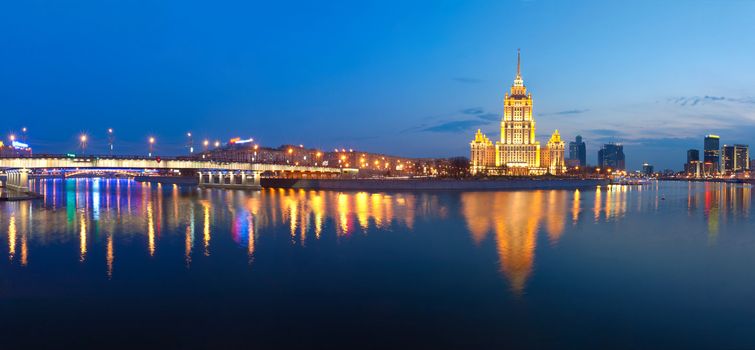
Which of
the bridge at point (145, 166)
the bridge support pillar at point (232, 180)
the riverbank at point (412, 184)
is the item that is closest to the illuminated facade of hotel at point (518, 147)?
the riverbank at point (412, 184)

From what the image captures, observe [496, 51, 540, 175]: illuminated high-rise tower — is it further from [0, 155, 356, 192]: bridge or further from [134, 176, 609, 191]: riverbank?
[0, 155, 356, 192]: bridge

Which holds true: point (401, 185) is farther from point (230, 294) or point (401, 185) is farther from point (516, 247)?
point (230, 294)

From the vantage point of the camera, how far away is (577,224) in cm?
3494

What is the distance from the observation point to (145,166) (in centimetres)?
7244

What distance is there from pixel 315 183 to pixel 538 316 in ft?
256

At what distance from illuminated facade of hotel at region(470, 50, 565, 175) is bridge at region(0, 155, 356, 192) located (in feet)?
249

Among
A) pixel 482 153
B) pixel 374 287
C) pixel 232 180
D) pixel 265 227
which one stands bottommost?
pixel 374 287

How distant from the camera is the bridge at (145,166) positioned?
203ft

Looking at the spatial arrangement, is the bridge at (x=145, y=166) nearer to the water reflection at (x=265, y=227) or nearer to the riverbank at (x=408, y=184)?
the riverbank at (x=408, y=184)

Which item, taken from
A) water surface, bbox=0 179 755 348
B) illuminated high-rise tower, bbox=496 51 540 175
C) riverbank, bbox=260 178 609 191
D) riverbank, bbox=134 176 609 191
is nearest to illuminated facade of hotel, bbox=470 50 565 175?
illuminated high-rise tower, bbox=496 51 540 175

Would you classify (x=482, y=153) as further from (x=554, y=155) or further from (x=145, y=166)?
(x=145, y=166)

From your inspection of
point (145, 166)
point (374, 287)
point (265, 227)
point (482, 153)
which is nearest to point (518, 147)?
point (482, 153)

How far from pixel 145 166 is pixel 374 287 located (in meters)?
64.8

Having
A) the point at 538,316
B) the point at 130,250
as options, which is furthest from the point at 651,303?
the point at 130,250
